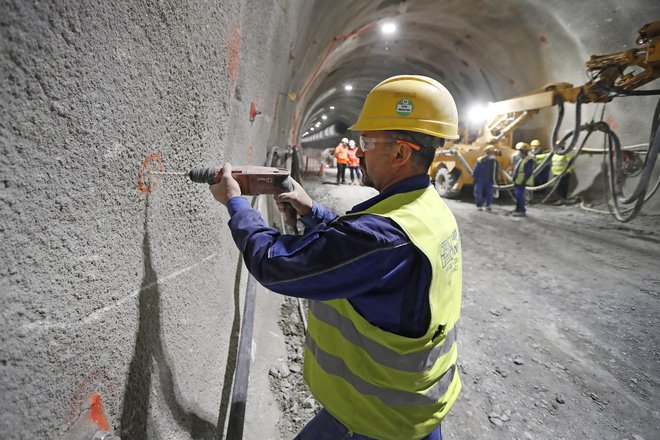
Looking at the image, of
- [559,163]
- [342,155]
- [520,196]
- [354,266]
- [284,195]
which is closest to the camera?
[354,266]

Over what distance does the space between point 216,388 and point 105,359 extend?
96 centimetres

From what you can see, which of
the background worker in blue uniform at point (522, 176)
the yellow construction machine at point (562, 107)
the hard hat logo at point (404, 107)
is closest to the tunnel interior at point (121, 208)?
the hard hat logo at point (404, 107)

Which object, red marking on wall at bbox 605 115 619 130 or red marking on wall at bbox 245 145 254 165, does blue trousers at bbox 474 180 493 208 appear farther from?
red marking on wall at bbox 245 145 254 165

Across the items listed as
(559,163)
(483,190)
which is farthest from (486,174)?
(559,163)

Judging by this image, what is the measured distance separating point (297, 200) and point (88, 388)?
981 millimetres

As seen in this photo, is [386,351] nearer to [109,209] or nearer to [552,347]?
[109,209]

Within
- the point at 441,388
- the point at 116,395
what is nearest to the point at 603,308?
the point at 441,388

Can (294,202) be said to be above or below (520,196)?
below

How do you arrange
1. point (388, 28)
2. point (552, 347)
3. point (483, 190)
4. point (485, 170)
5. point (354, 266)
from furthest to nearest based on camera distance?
1. point (388, 28)
2. point (483, 190)
3. point (485, 170)
4. point (552, 347)
5. point (354, 266)

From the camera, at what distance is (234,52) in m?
1.67

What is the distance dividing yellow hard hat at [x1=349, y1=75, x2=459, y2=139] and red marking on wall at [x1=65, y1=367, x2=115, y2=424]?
1.20 meters

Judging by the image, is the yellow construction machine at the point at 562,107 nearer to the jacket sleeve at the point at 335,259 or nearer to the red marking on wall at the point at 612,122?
the red marking on wall at the point at 612,122

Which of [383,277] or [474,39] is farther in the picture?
[474,39]

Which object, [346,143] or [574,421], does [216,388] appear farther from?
[346,143]
